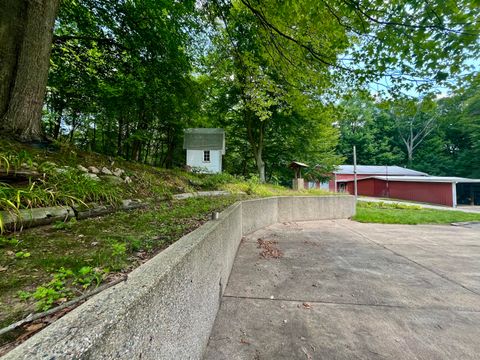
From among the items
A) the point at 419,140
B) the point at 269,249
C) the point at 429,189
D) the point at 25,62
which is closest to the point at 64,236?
the point at 25,62

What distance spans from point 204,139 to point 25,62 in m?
13.8

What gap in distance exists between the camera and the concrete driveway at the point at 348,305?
1976 millimetres

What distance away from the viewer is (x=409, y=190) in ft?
66.9

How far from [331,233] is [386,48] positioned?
5.01 metres

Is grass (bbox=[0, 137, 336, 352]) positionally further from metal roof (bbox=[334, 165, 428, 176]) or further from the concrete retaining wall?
metal roof (bbox=[334, 165, 428, 176])

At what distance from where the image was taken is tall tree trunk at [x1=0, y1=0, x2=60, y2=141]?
3.09m

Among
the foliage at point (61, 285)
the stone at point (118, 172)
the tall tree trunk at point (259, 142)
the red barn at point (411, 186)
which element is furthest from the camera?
the red barn at point (411, 186)

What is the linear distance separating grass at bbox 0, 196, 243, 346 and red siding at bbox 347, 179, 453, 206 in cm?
2253

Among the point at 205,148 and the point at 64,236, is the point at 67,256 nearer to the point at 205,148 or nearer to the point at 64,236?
the point at 64,236

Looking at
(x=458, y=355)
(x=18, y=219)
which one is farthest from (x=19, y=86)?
(x=458, y=355)

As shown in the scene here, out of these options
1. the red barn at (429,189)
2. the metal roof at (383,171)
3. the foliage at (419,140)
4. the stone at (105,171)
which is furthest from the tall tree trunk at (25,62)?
the foliage at (419,140)

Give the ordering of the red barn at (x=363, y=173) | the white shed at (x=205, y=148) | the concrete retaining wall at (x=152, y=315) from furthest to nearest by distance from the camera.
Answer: the red barn at (x=363, y=173) < the white shed at (x=205, y=148) < the concrete retaining wall at (x=152, y=315)

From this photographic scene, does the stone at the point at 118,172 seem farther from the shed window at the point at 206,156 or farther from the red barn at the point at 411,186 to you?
the red barn at the point at 411,186

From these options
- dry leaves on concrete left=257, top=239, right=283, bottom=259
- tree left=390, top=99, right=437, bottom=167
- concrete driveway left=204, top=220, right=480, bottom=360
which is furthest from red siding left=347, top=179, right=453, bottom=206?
dry leaves on concrete left=257, top=239, right=283, bottom=259
